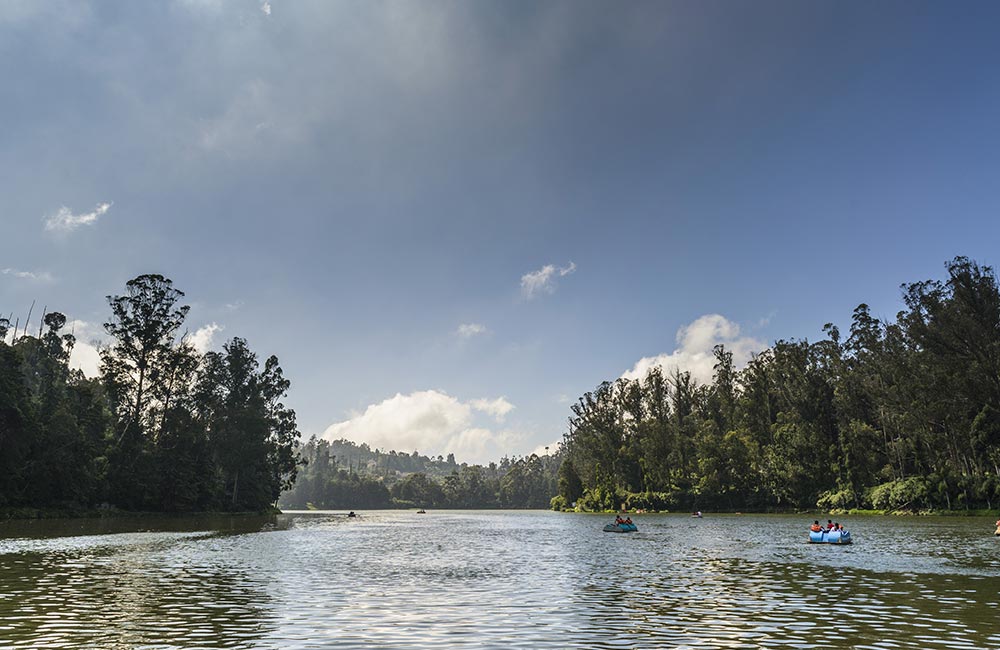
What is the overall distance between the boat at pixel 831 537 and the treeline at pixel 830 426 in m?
52.0

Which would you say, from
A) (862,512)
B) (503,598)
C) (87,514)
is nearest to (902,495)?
(862,512)

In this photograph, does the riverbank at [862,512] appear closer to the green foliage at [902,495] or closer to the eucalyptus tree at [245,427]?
the green foliage at [902,495]

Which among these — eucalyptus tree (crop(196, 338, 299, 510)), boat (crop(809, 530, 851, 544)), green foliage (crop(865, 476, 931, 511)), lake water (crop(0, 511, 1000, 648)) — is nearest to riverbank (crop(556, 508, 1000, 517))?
green foliage (crop(865, 476, 931, 511))

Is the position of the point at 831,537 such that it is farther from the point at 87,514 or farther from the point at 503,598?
the point at 87,514

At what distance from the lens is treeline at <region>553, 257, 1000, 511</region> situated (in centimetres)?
8844

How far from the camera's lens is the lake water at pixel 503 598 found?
16391 mm

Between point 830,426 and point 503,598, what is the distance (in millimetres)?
115767

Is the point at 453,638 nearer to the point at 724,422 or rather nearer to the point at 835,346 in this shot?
the point at 835,346

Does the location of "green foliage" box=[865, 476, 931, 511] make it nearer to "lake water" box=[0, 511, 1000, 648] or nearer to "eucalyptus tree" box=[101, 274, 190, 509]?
"lake water" box=[0, 511, 1000, 648]

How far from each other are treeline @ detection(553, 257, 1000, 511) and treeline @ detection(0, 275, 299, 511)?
78505mm

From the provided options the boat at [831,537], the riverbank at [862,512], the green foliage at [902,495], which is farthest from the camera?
the green foliage at [902,495]

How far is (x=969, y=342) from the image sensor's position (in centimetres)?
8900

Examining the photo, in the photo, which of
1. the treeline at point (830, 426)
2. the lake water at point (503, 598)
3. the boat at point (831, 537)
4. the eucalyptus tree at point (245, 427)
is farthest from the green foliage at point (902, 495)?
the eucalyptus tree at point (245, 427)

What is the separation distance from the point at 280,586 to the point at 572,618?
44.2ft
